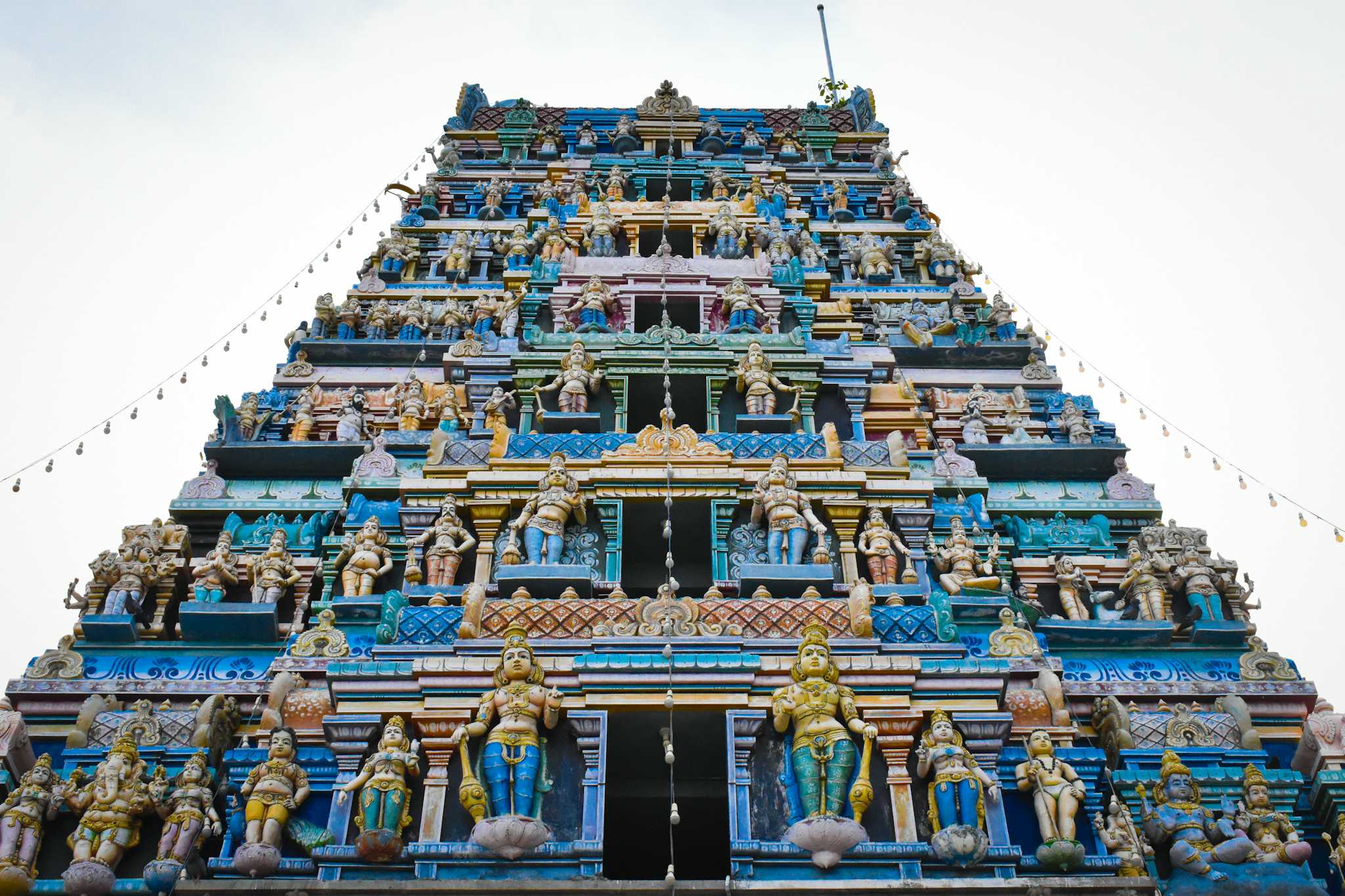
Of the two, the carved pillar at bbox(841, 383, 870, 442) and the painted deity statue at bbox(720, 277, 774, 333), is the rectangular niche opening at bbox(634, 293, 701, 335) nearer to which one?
the painted deity statue at bbox(720, 277, 774, 333)

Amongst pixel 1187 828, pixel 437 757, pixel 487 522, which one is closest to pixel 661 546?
pixel 487 522

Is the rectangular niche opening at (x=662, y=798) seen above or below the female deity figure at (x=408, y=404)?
below

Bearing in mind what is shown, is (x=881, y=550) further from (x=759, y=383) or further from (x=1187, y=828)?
(x=1187, y=828)

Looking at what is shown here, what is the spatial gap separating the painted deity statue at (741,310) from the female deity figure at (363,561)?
269 inches

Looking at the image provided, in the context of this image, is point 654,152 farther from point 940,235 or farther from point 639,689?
point 639,689

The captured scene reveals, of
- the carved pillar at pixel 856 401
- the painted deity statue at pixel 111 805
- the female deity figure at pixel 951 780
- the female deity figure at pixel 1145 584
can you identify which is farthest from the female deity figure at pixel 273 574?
the female deity figure at pixel 1145 584

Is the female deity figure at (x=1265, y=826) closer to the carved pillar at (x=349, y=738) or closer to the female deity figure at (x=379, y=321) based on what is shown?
the carved pillar at (x=349, y=738)

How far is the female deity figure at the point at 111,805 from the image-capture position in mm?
13773

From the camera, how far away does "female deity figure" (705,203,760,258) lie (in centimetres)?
2528

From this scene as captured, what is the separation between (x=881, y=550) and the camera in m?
17.3

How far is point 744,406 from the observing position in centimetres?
2048

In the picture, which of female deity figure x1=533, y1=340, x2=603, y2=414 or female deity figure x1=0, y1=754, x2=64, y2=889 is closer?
female deity figure x1=0, y1=754, x2=64, y2=889

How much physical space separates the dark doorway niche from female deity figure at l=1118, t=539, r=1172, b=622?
6022 mm

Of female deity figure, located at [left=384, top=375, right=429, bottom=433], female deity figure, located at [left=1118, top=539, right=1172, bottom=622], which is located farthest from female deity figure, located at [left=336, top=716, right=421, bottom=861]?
female deity figure, located at [left=1118, top=539, right=1172, bottom=622]
